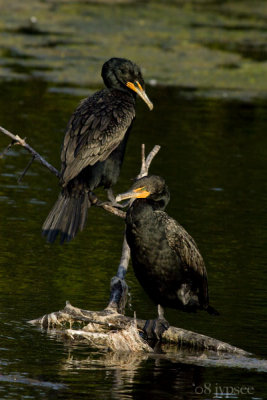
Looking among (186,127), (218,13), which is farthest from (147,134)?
(218,13)

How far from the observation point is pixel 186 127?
15031 millimetres

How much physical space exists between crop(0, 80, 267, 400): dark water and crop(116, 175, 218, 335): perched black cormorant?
437 millimetres

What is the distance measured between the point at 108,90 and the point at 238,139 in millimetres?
6905

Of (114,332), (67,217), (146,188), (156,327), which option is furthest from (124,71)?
(114,332)

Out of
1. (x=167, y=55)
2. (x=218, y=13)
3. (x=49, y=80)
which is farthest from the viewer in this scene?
(x=218, y=13)

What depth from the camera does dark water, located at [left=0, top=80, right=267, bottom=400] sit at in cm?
602

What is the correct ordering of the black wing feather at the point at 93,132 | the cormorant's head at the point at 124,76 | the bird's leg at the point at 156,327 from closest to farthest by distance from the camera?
1. the bird's leg at the point at 156,327
2. the black wing feather at the point at 93,132
3. the cormorant's head at the point at 124,76

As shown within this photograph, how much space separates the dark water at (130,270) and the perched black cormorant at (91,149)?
0.68 metres

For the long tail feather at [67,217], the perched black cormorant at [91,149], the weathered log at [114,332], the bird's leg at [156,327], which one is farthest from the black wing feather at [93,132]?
the bird's leg at [156,327]

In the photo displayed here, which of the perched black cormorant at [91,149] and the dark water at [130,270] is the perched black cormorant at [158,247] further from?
the perched black cormorant at [91,149]

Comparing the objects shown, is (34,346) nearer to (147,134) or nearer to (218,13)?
(147,134)

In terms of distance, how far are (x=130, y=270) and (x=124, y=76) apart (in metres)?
1.83

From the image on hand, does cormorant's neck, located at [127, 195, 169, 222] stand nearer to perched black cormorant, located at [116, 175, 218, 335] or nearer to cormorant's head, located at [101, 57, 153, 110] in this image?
perched black cormorant, located at [116, 175, 218, 335]

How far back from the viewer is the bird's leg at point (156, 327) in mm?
6793
